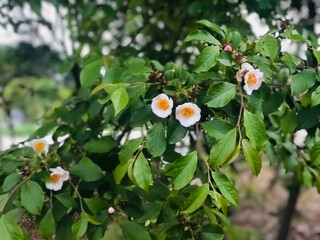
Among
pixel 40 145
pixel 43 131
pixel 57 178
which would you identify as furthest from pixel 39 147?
pixel 57 178

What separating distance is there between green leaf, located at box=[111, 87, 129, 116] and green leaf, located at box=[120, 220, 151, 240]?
0.32m

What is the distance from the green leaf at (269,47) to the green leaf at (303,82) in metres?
0.10

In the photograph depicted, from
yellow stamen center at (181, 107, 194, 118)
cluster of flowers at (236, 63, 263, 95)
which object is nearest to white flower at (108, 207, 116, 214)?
yellow stamen center at (181, 107, 194, 118)

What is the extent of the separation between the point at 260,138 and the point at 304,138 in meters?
0.78

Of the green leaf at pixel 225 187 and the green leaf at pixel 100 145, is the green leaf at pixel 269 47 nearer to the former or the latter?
the green leaf at pixel 225 187

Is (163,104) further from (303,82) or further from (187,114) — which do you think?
(303,82)

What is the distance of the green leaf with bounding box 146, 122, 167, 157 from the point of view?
3.41 ft

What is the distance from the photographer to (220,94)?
3.33ft

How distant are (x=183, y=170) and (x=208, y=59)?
0.25 meters

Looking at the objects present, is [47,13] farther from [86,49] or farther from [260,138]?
[260,138]

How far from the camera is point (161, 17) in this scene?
223 cm

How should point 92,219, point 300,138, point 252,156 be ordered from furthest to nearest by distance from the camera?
point 300,138 → point 92,219 → point 252,156

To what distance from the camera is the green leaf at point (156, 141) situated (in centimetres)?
104

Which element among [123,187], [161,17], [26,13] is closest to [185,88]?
[123,187]
